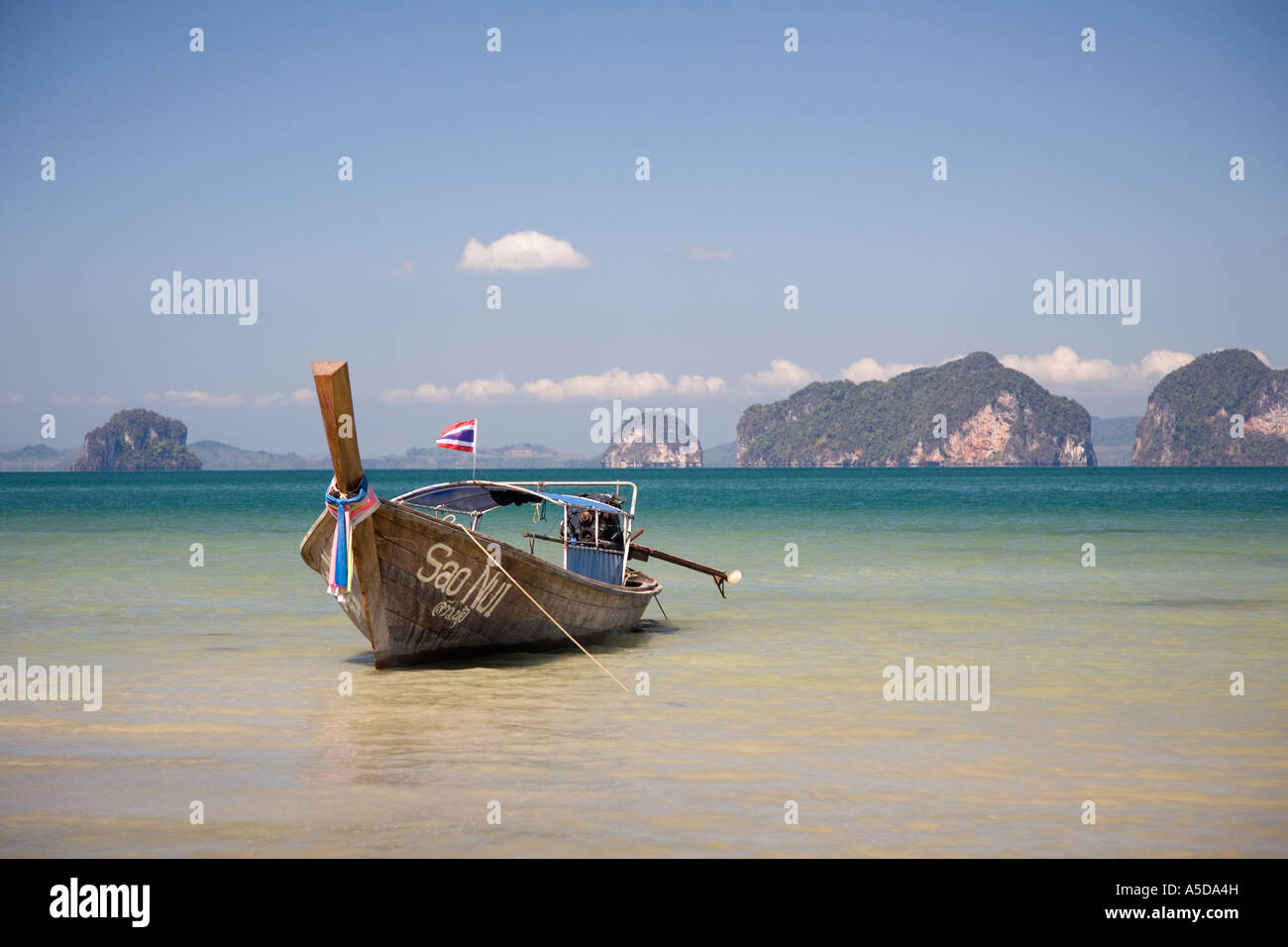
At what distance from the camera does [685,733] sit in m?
10.1

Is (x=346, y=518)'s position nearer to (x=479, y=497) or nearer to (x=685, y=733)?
(x=685, y=733)

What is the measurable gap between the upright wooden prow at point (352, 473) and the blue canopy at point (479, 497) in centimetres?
235

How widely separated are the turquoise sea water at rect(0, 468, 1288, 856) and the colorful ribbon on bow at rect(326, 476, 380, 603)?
1.27 meters

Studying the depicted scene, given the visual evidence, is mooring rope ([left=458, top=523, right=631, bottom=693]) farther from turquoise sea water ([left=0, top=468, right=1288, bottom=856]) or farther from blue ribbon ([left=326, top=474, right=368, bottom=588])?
blue ribbon ([left=326, top=474, right=368, bottom=588])

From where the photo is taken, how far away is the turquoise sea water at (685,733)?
23.7 feet

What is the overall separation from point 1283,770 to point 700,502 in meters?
68.7

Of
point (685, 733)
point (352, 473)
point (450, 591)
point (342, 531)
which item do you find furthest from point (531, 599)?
point (685, 733)

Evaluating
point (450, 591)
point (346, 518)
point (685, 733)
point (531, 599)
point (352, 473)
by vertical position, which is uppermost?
point (352, 473)

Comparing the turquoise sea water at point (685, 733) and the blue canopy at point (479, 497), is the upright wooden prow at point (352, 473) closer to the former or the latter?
the turquoise sea water at point (685, 733)

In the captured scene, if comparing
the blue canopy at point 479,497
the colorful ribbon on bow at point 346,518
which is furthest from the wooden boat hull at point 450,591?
the blue canopy at point 479,497

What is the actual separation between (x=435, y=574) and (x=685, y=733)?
362 centimetres
